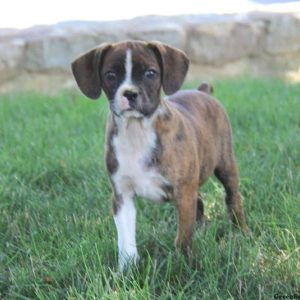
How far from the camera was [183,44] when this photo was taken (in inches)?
323

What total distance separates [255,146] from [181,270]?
2259 millimetres

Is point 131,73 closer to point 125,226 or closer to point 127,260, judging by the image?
point 125,226

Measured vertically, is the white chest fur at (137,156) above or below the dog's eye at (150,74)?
below

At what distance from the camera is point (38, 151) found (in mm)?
5445

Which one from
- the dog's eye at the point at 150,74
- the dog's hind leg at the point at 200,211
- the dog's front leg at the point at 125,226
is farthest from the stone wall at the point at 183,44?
the dog's eye at the point at 150,74

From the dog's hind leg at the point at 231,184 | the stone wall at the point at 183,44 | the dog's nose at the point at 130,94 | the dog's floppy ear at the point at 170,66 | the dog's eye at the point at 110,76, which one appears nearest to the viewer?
the dog's nose at the point at 130,94

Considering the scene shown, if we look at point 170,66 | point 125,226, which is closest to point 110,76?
point 170,66

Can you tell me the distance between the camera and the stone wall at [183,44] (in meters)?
7.84

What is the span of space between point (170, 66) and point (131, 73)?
260 mm

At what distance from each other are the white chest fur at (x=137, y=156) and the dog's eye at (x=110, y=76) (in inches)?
9.5

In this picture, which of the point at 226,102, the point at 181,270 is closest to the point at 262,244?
the point at 181,270

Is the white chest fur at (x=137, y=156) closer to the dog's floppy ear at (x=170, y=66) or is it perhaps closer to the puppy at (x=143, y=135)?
the puppy at (x=143, y=135)

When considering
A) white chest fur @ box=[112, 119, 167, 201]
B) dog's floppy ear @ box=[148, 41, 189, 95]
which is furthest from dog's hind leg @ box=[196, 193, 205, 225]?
dog's floppy ear @ box=[148, 41, 189, 95]

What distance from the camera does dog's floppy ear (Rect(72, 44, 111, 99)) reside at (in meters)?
3.48
